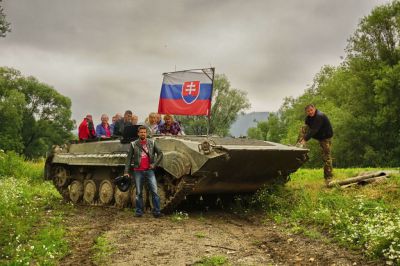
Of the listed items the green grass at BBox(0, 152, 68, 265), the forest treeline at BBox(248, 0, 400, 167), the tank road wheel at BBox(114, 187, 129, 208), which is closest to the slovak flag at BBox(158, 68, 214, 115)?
the tank road wheel at BBox(114, 187, 129, 208)

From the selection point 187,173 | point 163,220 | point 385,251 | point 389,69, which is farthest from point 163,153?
point 389,69

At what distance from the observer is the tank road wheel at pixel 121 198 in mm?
11445

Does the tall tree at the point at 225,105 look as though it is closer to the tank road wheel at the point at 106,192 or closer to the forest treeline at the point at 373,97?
the forest treeline at the point at 373,97

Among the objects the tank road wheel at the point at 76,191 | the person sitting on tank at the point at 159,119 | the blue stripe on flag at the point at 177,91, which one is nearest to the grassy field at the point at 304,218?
the tank road wheel at the point at 76,191

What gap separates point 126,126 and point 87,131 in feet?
12.0

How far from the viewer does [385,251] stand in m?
6.16

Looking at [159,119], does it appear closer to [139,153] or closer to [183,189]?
[139,153]

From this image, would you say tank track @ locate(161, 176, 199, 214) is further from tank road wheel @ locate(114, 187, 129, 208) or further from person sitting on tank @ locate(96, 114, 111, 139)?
person sitting on tank @ locate(96, 114, 111, 139)

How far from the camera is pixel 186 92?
13.1 m

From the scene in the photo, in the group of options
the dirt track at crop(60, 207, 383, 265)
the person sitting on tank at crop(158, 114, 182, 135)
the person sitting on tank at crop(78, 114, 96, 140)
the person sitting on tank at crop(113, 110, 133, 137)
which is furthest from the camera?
the person sitting on tank at crop(78, 114, 96, 140)

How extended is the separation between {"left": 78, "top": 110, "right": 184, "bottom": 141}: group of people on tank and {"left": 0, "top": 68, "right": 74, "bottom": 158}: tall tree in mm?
Result: 32515

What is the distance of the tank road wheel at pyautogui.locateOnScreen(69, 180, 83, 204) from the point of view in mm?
13710

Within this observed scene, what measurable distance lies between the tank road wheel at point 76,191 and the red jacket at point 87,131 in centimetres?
134

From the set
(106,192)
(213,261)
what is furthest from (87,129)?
(213,261)
